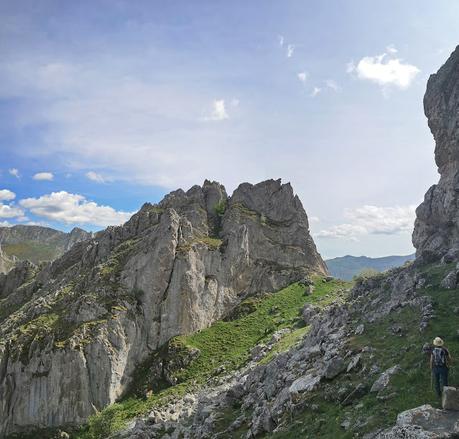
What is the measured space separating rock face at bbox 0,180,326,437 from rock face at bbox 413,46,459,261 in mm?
32830

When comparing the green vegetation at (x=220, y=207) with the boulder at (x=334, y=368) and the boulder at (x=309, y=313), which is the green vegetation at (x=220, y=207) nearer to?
the boulder at (x=309, y=313)

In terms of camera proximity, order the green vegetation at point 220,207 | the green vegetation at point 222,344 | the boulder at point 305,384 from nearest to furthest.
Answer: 1. the boulder at point 305,384
2. the green vegetation at point 222,344
3. the green vegetation at point 220,207

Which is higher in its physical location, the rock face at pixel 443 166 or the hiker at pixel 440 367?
the rock face at pixel 443 166

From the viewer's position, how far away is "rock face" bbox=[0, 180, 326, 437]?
5988 centimetres

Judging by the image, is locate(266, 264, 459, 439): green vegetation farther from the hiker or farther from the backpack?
the backpack

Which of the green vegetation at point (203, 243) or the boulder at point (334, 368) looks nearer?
the boulder at point (334, 368)

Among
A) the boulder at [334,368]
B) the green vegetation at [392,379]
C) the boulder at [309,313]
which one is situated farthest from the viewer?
the boulder at [309,313]

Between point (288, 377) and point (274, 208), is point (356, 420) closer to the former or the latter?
point (288, 377)

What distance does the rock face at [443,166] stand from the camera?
6263 cm

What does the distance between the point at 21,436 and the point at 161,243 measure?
35.5m

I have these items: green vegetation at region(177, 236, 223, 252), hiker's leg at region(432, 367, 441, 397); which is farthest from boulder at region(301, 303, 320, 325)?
hiker's leg at region(432, 367, 441, 397)

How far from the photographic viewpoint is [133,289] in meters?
72.4

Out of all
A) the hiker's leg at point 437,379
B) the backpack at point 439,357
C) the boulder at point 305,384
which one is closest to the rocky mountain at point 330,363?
the boulder at point 305,384

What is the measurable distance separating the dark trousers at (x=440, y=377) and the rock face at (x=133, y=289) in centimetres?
5206
